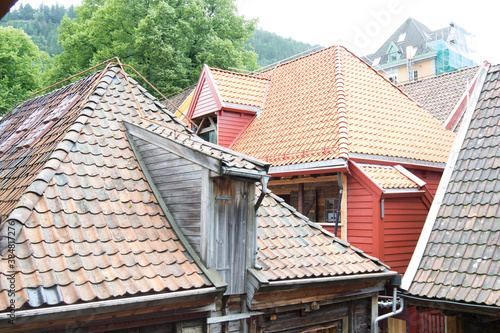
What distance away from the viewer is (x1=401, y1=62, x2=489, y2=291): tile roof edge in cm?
600

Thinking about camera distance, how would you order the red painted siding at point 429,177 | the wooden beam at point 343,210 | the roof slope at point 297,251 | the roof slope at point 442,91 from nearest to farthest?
the roof slope at point 297,251 → the wooden beam at point 343,210 → the red painted siding at point 429,177 → the roof slope at point 442,91

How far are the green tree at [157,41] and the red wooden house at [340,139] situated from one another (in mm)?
7675

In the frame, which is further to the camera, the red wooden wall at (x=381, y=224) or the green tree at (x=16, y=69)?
the green tree at (x=16, y=69)

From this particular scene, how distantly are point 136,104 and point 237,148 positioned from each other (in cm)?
750

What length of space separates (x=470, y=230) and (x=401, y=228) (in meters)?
4.77

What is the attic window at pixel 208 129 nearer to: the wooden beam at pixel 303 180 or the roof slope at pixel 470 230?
the wooden beam at pixel 303 180

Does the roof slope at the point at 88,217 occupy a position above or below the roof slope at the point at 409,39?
below

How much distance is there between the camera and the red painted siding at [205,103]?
14694mm

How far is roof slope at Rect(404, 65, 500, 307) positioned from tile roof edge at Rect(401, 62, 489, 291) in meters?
0.03

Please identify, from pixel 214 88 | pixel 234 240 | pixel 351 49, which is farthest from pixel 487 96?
pixel 214 88

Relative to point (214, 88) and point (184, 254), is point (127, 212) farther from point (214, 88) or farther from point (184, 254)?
point (214, 88)

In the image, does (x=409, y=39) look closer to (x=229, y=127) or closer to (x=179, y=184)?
(x=229, y=127)

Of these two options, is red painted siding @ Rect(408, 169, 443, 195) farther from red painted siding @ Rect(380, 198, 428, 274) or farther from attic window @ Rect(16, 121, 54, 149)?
attic window @ Rect(16, 121, 54, 149)

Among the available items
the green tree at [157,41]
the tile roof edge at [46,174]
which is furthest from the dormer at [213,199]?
the green tree at [157,41]
